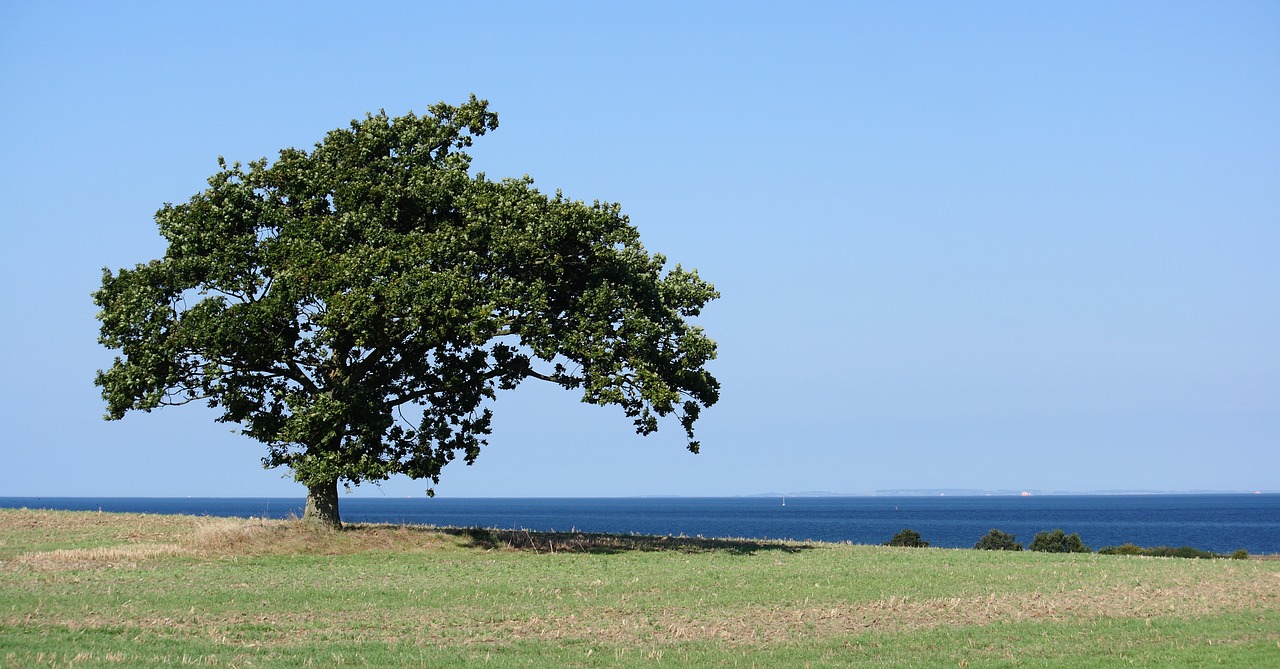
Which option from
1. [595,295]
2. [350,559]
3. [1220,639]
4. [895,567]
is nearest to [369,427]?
[350,559]

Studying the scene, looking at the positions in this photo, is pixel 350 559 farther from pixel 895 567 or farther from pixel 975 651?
pixel 975 651

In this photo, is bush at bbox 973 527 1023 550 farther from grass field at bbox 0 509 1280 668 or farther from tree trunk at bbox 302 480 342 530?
tree trunk at bbox 302 480 342 530

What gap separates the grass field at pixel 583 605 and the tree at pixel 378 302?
4.42 m

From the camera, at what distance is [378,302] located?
34.2 m

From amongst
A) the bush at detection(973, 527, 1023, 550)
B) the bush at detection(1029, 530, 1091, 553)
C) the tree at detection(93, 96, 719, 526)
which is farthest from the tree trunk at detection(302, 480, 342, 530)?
the bush at detection(973, 527, 1023, 550)

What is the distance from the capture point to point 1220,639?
21984mm

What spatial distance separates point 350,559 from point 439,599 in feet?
30.4

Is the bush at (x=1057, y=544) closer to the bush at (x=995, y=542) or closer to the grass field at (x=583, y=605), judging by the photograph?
the bush at (x=995, y=542)

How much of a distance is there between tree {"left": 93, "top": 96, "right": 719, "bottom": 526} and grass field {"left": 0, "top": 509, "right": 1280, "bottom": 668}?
4.42 meters

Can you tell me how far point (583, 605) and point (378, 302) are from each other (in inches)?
517

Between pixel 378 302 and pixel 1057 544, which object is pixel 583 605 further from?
pixel 1057 544

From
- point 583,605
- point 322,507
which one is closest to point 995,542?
point 322,507

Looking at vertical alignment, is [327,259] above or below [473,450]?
above

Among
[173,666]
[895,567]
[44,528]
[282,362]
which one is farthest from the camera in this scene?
[44,528]
